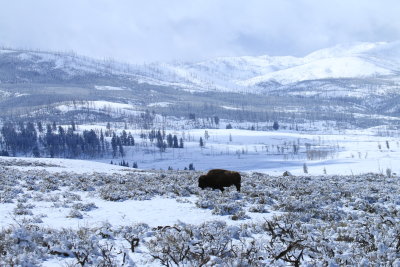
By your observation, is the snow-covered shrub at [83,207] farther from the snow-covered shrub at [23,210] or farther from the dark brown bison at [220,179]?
the dark brown bison at [220,179]

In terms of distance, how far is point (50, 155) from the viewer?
18500cm

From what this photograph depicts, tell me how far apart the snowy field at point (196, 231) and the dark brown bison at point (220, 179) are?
0.58 meters

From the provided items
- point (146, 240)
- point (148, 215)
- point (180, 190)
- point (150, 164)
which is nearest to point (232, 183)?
point (180, 190)

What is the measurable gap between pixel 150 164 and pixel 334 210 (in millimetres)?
167667

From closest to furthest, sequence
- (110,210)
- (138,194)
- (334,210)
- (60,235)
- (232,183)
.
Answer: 1. (60,235)
2. (334,210)
3. (110,210)
4. (138,194)
5. (232,183)

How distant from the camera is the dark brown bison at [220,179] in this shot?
19.0 meters

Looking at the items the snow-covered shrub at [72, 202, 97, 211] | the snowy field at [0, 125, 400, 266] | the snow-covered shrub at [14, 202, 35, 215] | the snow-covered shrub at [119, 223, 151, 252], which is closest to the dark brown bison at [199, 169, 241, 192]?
the snowy field at [0, 125, 400, 266]

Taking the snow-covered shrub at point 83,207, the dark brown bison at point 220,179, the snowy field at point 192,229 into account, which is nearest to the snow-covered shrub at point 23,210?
the snowy field at point 192,229

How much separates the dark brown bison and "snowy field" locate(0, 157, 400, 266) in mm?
577

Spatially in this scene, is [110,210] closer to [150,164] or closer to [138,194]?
[138,194]

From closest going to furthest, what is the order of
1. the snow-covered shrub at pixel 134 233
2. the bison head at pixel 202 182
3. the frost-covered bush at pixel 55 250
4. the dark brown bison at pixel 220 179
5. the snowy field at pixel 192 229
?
1. the frost-covered bush at pixel 55 250
2. the snowy field at pixel 192 229
3. the snow-covered shrub at pixel 134 233
4. the dark brown bison at pixel 220 179
5. the bison head at pixel 202 182

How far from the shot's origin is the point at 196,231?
8.54 metres

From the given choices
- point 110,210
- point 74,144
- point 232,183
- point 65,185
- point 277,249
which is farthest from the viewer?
point 74,144

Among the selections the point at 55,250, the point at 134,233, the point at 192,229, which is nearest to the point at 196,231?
the point at 192,229
